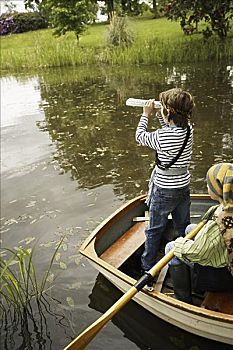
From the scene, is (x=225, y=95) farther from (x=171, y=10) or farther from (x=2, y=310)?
(x=2, y=310)

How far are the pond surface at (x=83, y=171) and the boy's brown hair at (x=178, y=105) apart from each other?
1647mm

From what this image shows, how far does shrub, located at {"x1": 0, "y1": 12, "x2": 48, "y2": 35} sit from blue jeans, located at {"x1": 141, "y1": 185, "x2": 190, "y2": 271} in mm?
29163

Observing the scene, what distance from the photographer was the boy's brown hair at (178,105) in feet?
9.87

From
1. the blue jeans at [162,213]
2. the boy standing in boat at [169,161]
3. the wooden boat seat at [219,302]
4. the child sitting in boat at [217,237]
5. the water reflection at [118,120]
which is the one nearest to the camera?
the child sitting in boat at [217,237]

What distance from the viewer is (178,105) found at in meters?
3.02

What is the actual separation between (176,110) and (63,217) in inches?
105

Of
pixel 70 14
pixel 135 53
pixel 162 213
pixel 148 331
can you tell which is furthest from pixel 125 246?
pixel 70 14

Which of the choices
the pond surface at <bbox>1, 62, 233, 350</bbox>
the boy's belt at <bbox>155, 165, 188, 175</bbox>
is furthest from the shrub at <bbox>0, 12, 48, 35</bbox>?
the boy's belt at <bbox>155, 165, 188, 175</bbox>

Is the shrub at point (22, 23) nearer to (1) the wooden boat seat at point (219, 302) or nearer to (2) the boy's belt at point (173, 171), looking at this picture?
(2) the boy's belt at point (173, 171)

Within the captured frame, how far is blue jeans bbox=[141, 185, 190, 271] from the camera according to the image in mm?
3322

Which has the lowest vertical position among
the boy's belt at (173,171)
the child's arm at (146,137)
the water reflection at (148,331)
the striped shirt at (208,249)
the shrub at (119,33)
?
the water reflection at (148,331)

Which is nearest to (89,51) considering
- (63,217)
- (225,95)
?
(225,95)

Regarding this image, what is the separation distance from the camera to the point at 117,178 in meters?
6.10

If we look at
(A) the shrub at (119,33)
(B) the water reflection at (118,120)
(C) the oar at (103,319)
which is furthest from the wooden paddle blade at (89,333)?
(A) the shrub at (119,33)
